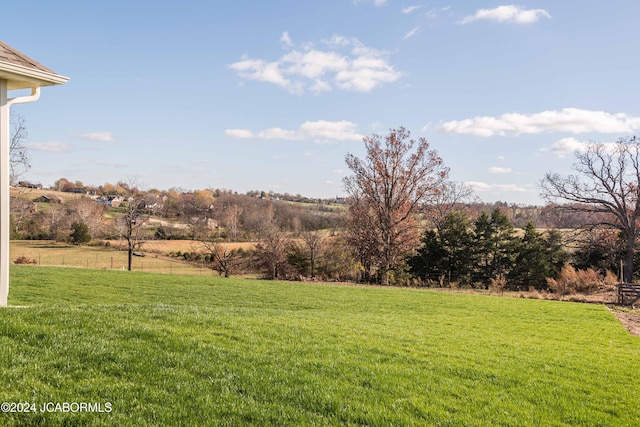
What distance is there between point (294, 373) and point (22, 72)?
26.0ft

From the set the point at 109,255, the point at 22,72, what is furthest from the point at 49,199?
the point at 22,72

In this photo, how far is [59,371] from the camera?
489 cm

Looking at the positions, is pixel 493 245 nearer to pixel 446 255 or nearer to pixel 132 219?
pixel 446 255

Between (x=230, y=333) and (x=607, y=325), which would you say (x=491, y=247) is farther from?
(x=230, y=333)

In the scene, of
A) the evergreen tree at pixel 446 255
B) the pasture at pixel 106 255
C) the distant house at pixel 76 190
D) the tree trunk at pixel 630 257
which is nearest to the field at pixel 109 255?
the pasture at pixel 106 255

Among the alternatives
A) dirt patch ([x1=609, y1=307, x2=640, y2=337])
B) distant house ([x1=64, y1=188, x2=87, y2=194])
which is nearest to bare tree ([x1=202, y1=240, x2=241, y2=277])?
dirt patch ([x1=609, y1=307, x2=640, y2=337])

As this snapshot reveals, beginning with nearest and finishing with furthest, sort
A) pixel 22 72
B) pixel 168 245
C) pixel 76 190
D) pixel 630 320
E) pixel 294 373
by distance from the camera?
pixel 294 373, pixel 22 72, pixel 630 320, pixel 168 245, pixel 76 190

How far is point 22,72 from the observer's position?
26.2ft

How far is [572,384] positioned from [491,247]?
115 feet

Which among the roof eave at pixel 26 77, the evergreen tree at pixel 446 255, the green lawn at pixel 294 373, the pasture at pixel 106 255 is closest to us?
the green lawn at pixel 294 373

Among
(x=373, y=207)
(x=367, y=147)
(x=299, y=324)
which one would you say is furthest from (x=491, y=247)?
(x=299, y=324)

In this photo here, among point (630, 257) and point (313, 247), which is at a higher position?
point (630, 257)

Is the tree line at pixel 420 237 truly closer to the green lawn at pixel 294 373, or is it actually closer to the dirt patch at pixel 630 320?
the dirt patch at pixel 630 320

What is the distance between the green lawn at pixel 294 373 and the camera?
449 centimetres
